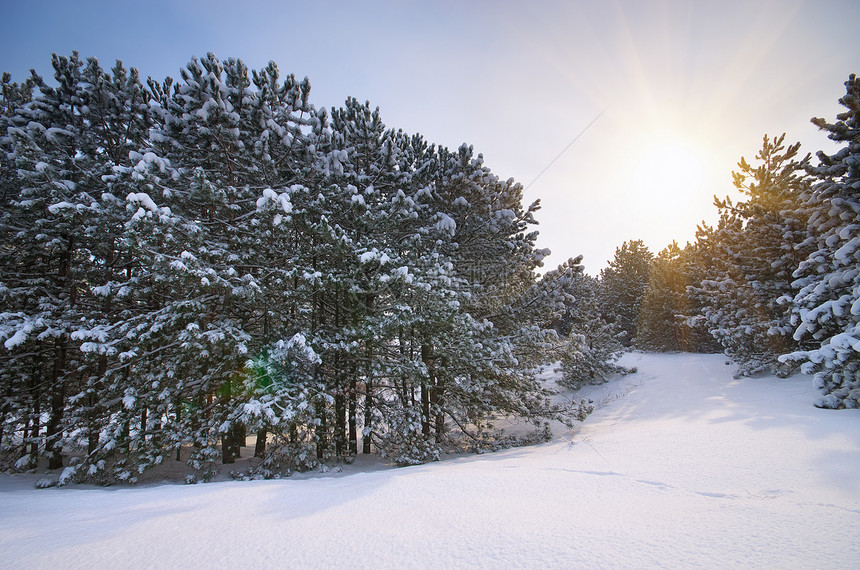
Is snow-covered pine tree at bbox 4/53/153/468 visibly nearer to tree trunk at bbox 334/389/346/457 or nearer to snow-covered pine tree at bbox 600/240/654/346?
tree trunk at bbox 334/389/346/457

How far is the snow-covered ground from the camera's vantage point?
6.77 ft

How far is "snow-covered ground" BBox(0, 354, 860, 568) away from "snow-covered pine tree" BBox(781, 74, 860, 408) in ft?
11.0

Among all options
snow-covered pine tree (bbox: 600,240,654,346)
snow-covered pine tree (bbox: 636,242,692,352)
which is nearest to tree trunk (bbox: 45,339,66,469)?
snow-covered pine tree (bbox: 636,242,692,352)

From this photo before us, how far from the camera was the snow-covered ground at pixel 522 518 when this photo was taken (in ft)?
6.77

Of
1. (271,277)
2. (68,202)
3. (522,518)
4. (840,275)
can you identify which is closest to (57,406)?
(68,202)

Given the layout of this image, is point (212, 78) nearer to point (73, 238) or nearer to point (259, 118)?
point (259, 118)

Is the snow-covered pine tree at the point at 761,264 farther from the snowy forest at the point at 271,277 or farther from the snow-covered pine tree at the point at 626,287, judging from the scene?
the snow-covered pine tree at the point at 626,287

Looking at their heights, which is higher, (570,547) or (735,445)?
A: (570,547)

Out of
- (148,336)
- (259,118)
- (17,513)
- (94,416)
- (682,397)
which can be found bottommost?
(682,397)

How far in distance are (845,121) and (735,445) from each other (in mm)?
9397

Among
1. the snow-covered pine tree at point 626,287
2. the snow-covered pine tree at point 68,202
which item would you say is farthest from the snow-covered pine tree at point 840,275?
the snow-covered pine tree at point 626,287

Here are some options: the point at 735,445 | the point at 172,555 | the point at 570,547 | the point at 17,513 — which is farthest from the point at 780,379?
the point at 17,513

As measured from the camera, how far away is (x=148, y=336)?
831 cm

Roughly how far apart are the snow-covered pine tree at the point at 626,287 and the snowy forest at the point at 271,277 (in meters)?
25.4
